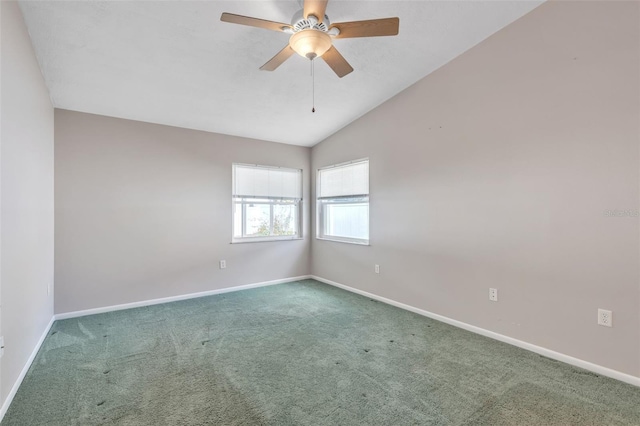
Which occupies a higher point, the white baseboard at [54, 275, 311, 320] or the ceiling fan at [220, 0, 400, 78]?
the ceiling fan at [220, 0, 400, 78]

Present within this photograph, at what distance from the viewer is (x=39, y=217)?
2773 millimetres

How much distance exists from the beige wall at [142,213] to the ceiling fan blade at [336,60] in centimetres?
268

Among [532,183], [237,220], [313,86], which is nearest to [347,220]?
[237,220]

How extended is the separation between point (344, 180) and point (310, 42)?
285 centimetres

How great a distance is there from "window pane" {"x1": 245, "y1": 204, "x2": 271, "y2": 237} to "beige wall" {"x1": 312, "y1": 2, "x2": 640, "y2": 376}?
2.19 m

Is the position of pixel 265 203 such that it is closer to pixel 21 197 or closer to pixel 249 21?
pixel 21 197

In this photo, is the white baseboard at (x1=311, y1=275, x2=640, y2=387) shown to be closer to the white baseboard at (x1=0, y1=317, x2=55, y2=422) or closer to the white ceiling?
the white ceiling

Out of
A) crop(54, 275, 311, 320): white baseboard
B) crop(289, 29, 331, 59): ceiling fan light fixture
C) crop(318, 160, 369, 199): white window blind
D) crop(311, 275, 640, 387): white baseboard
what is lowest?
crop(311, 275, 640, 387): white baseboard

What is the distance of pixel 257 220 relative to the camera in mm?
4988

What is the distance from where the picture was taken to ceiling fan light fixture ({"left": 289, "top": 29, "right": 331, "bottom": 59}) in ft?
6.68

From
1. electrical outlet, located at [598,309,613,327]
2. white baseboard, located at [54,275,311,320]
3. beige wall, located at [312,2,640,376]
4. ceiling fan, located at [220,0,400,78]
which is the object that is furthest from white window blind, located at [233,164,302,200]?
electrical outlet, located at [598,309,613,327]

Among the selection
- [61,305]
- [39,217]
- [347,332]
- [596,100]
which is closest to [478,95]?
[596,100]

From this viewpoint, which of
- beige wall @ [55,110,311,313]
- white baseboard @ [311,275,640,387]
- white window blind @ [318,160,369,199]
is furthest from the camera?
white window blind @ [318,160,369,199]

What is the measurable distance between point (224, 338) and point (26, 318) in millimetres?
1552
